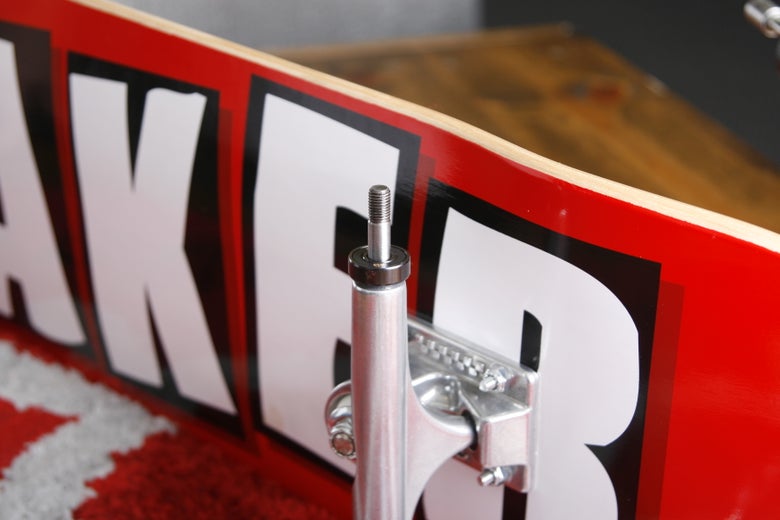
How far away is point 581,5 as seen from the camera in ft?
8.52

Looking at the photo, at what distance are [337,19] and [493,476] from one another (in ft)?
6.22

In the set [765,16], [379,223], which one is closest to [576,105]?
[765,16]

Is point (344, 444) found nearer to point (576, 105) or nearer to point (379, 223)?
point (379, 223)

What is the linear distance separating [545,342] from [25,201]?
613 mm

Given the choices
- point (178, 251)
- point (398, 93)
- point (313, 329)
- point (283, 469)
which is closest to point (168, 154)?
point (178, 251)

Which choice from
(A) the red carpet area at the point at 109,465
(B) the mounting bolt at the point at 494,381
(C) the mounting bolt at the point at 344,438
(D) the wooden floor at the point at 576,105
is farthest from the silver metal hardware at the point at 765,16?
(D) the wooden floor at the point at 576,105

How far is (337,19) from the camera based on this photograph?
2.35 m

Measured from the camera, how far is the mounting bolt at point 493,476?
643mm

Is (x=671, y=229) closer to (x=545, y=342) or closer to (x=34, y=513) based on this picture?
(x=545, y=342)

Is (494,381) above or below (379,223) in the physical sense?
below

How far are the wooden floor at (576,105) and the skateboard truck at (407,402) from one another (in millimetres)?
908

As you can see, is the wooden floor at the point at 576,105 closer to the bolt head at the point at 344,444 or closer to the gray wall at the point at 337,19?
the gray wall at the point at 337,19

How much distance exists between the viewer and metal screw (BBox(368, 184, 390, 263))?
0.51 m

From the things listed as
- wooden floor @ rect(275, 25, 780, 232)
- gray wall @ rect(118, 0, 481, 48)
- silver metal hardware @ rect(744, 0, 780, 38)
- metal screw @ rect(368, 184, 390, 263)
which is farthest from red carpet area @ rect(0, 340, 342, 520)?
gray wall @ rect(118, 0, 481, 48)
